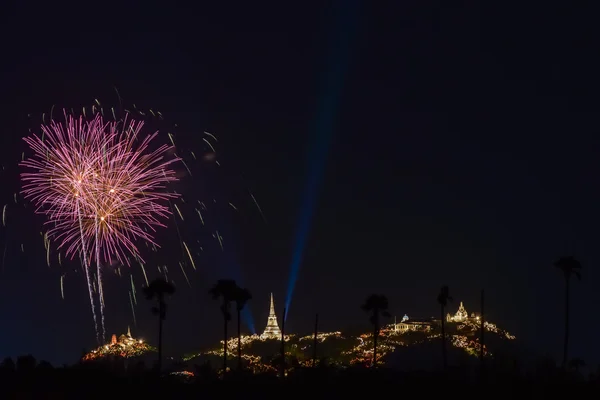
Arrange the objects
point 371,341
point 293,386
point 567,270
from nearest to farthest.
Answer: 1. point 293,386
2. point 567,270
3. point 371,341

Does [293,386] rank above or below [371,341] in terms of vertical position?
below

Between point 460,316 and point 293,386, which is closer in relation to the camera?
point 293,386

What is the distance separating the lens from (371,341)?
135 meters

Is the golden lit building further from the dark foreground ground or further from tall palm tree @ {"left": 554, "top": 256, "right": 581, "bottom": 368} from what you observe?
the dark foreground ground

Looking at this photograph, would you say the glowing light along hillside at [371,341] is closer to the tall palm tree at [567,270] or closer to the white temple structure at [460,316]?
the white temple structure at [460,316]

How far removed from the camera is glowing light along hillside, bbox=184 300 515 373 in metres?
124

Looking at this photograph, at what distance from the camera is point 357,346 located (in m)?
132

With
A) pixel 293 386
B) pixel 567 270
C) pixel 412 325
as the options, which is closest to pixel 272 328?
pixel 412 325

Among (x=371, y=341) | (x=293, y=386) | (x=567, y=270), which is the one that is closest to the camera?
(x=293, y=386)

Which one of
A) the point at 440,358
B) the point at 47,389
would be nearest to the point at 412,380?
the point at 47,389

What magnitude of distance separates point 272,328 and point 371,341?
4063 cm

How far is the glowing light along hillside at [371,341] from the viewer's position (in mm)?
124250

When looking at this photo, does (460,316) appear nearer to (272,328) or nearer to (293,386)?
(272,328)

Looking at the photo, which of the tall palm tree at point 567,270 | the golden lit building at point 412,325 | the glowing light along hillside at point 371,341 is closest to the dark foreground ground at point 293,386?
the tall palm tree at point 567,270
